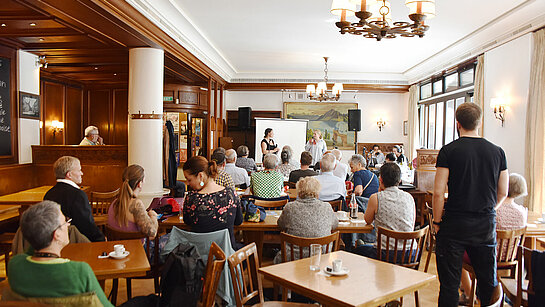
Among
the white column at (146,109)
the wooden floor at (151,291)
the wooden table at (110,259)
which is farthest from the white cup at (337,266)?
the white column at (146,109)

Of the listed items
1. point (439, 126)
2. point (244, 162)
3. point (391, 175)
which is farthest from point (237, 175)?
point (439, 126)

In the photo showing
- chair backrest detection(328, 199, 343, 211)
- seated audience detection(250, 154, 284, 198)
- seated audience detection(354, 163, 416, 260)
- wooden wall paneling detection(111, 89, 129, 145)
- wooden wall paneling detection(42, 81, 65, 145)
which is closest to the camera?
seated audience detection(354, 163, 416, 260)

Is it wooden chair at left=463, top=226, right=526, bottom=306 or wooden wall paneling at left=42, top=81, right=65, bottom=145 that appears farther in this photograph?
wooden wall paneling at left=42, top=81, right=65, bottom=145

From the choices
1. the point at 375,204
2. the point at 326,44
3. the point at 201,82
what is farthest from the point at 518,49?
the point at 201,82

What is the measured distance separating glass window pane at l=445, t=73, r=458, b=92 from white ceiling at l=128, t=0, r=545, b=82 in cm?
51

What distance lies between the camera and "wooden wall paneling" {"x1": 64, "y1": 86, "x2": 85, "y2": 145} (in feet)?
39.3

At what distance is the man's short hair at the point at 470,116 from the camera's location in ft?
10.6

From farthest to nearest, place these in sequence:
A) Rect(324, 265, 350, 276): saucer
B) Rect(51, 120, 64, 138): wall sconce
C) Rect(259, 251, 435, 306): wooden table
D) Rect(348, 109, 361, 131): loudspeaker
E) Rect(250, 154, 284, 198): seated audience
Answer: Rect(348, 109, 361, 131): loudspeaker → Rect(51, 120, 64, 138): wall sconce → Rect(250, 154, 284, 198): seated audience → Rect(324, 265, 350, 276): saucer → Rect(259, 251, 435, 306): wooden table

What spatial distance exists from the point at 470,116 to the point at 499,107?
5358 mm

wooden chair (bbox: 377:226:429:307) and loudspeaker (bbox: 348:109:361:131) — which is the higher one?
loudspeaker (bbox: 348:109:361:131)

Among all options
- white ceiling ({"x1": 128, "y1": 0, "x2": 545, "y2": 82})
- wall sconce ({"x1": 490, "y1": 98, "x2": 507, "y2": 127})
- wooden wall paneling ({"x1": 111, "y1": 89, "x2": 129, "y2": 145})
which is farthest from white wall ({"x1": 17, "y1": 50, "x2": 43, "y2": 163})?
wall sconce ({"x1": 490, "y1": 98, "x2": 507, "y2": 127})

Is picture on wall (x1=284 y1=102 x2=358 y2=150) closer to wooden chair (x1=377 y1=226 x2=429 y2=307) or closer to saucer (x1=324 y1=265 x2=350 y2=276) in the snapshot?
wooden chair (x1=377 y1=226 x2=429 y2=307)

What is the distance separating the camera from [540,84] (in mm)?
6613

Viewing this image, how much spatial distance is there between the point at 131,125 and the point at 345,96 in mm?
8887
